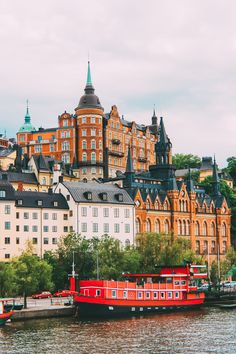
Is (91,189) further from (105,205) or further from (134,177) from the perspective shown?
(134,177)

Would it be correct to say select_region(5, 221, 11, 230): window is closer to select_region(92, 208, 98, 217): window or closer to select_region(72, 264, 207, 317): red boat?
select_region(92, 208, 98, 217): window

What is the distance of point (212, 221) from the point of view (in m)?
175

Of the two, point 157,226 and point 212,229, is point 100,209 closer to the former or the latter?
point 157,226

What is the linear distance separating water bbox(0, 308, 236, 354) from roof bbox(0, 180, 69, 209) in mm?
39961

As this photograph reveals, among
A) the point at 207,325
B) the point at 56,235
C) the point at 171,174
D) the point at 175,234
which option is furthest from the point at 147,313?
the point at 171,174

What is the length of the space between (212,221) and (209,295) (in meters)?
53.5

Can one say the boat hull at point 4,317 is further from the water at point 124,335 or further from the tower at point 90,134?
the tower at point 90,134

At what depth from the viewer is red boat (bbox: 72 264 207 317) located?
3989 inches

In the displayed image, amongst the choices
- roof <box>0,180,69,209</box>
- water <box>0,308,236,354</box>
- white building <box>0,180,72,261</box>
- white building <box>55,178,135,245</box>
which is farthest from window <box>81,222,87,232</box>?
water <box>0,308,236,354</box>

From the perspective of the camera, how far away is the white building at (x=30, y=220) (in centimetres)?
12988

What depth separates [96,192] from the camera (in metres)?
145

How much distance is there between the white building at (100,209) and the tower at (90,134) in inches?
1768

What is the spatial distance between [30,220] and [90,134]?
67.2 m

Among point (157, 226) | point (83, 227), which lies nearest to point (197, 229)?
point (157, 226)
